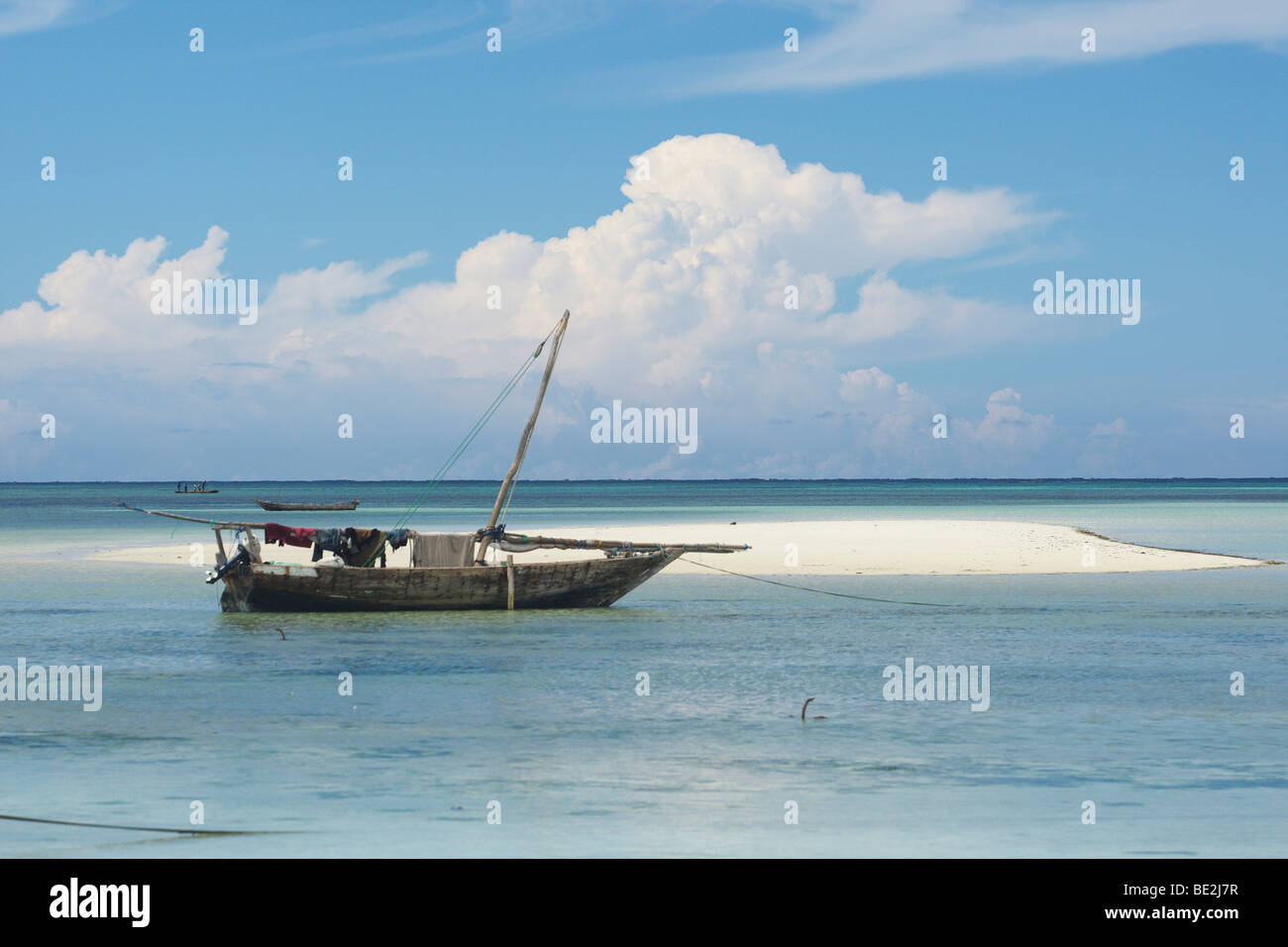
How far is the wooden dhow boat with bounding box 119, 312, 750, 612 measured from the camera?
3102 centimetres

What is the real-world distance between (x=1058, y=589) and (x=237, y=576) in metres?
22.5

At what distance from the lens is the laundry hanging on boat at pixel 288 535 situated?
101 ft

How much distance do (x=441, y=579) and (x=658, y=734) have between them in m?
14.3

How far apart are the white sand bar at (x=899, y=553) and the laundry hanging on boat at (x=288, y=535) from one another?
17.1 meters

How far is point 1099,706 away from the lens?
19734mm

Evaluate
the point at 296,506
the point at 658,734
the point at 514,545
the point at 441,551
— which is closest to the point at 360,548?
the point at 441,551

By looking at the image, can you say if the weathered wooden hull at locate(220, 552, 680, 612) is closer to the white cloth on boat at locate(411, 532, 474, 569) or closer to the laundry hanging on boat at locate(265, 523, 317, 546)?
the laundry hanging on boat at locate(265, 523, 317, 546)

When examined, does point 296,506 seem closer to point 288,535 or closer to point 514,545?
point 288,535

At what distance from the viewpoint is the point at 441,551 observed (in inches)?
1256

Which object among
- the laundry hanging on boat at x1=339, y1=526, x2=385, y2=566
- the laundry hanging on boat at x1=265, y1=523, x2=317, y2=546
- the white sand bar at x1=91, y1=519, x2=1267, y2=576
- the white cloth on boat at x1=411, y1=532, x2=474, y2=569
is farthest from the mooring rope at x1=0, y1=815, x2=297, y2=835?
the white sand bar at x1=91, y1=519, x2=1267, y2=576

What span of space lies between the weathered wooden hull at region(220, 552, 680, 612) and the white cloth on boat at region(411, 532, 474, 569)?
0.76 meters

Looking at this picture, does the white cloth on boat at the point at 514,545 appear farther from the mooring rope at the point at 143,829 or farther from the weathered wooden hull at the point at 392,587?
the mooring rope at the point at 143,829
